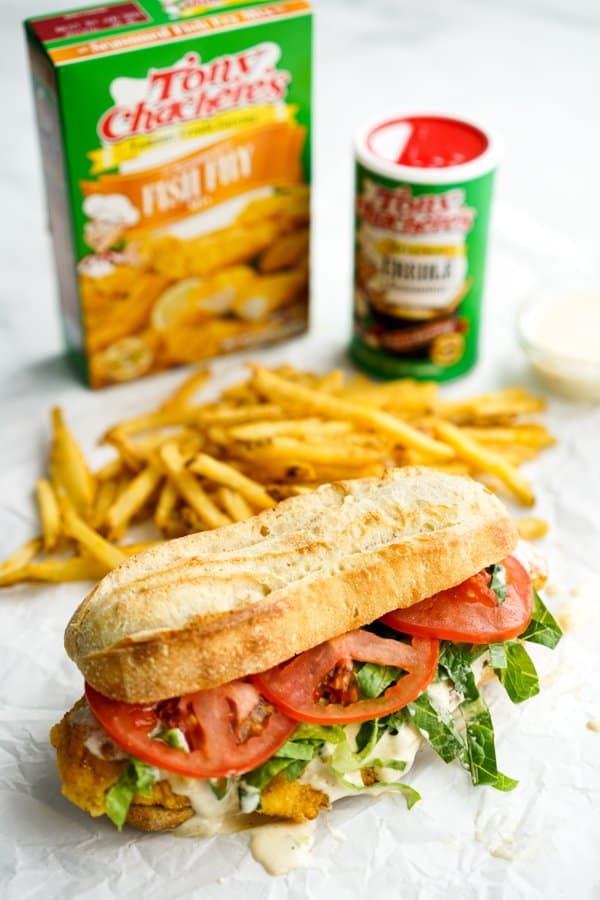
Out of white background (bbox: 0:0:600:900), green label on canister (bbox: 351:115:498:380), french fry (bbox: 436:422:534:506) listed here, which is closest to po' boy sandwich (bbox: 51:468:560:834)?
white background (bbox: 0:0:600:900)

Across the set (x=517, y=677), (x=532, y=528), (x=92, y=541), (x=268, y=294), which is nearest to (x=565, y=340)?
(x=532, y=528)

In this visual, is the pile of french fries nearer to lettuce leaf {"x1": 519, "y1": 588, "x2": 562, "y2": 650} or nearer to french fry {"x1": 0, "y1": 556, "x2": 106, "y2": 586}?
french fry {"x1": 0, "y1": 556, "x2": 106, "y2": 586}

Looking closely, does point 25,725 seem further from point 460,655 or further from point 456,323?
point 456,323

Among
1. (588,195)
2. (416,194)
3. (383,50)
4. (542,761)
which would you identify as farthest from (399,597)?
(383,50)

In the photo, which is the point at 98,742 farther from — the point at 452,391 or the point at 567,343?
the point at 567,343

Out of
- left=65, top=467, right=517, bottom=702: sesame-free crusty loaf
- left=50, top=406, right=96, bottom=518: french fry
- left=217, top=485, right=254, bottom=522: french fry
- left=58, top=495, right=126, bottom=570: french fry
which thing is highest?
left=65, top=467, right=517, bottom=702: sesame-free crusty loaf
